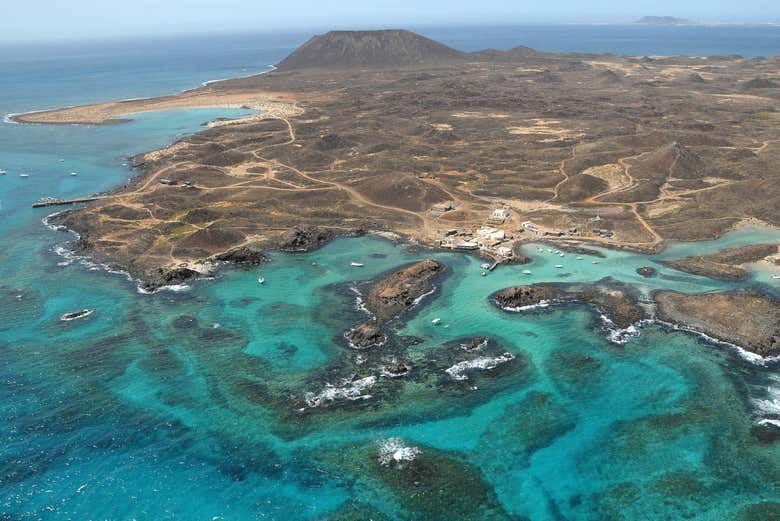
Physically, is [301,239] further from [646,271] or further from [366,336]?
[646,271]

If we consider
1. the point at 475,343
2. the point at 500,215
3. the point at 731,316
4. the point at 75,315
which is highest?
the point at 500,215

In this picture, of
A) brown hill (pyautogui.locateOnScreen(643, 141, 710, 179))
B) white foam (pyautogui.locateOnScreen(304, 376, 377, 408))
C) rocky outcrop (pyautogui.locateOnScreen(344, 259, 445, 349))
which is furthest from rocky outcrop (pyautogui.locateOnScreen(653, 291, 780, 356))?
brown hill (pyautogui.locateOnScreen(643, 141, 710, 179))

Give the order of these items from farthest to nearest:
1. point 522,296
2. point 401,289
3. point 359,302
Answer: point 401,289 → point 359,302 → point 522,296

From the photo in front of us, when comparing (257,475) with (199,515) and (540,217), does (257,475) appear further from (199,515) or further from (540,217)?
(540,217)

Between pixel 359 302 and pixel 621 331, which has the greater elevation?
pixel 359 302

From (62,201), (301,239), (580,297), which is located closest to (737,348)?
(580,297)

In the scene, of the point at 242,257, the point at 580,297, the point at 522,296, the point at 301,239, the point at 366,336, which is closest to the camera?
the point at 366,336

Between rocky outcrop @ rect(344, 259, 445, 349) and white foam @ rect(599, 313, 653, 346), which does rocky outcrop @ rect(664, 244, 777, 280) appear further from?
rocky outcrop @ rect(344, 259, 445, 349)
